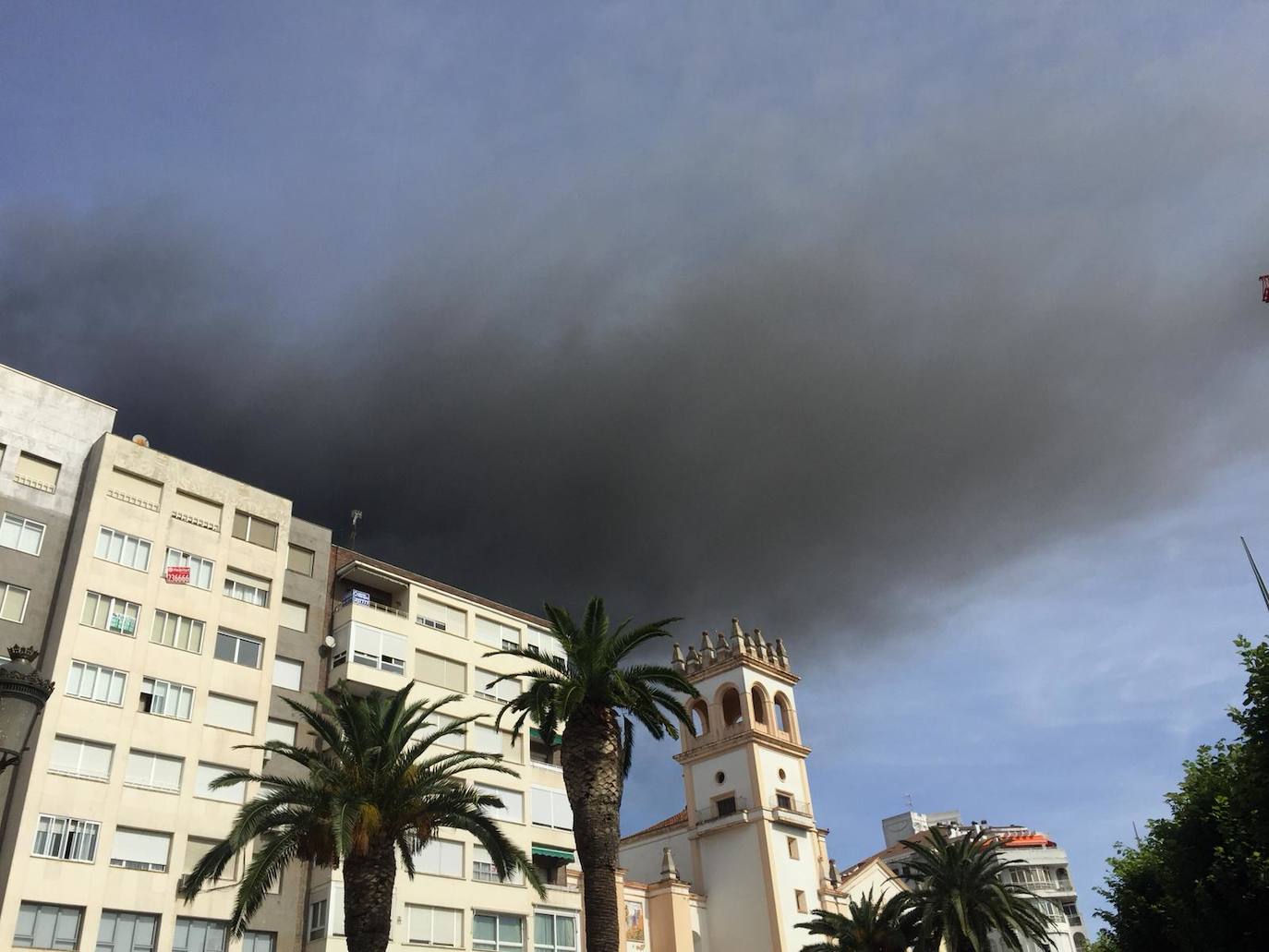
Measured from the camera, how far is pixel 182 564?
146ft

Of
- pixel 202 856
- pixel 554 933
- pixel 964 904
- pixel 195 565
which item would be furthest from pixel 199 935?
pixel 964 904

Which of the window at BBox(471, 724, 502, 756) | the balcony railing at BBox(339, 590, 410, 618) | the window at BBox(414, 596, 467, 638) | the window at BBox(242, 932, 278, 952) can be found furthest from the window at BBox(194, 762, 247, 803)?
the window at BBox(414, 596, 467, 638)

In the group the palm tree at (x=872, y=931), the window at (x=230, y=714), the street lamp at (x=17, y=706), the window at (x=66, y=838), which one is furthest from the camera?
the palm tree at (x=872, y=931)

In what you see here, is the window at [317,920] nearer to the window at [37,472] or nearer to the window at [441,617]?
the window at [441,617]

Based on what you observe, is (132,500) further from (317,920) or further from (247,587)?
(317,920)

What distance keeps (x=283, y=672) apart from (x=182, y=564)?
6.47 metres

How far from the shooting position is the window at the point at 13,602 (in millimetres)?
38344

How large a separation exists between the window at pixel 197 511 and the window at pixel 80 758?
35.1ft

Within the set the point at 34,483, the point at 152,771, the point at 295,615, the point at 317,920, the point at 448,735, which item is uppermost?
the point at 34,483

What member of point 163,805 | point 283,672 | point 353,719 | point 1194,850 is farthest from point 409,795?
point 1194,850

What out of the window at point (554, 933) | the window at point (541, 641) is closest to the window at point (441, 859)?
the window at point (554, 933)

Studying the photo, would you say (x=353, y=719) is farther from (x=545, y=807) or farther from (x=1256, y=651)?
(x=1256, y=651)

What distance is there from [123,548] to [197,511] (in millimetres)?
4386

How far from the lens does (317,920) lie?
137ft
